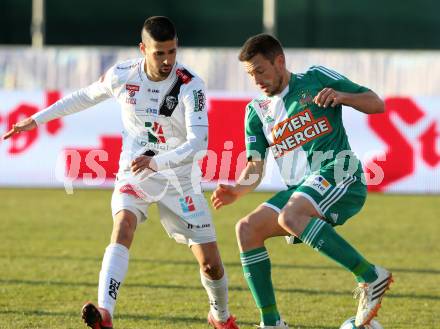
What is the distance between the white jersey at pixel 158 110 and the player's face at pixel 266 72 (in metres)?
0.45

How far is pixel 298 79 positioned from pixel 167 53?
897 millimetres

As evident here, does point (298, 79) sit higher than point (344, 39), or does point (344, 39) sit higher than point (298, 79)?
point (298, 79)

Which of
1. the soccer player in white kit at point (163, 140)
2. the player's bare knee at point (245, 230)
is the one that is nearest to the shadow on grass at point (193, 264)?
the soccer player in white kit at point (163, 140)

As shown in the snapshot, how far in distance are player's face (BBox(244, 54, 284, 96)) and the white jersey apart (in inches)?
17.7

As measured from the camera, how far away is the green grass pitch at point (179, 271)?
7902 mm

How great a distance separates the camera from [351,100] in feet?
22.2

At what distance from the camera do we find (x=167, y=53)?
7.00 m

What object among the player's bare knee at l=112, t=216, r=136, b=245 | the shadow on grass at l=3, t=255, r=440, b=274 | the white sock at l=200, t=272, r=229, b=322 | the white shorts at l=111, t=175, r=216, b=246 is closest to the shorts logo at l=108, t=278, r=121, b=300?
the player's bare knee at l=112, t=216, r=136, b=245

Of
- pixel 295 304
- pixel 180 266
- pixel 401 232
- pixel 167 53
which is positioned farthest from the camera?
pixel 401 232

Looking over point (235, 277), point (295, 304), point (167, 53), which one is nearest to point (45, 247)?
point (235, 277)

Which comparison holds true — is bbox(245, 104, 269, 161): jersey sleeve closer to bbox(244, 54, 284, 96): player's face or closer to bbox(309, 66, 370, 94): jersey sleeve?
bbox(244, 54, 284, 96): player's face

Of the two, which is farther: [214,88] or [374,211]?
[214,88]

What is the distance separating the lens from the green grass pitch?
25.9 ft

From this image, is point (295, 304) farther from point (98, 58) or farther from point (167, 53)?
point (98, 58)
